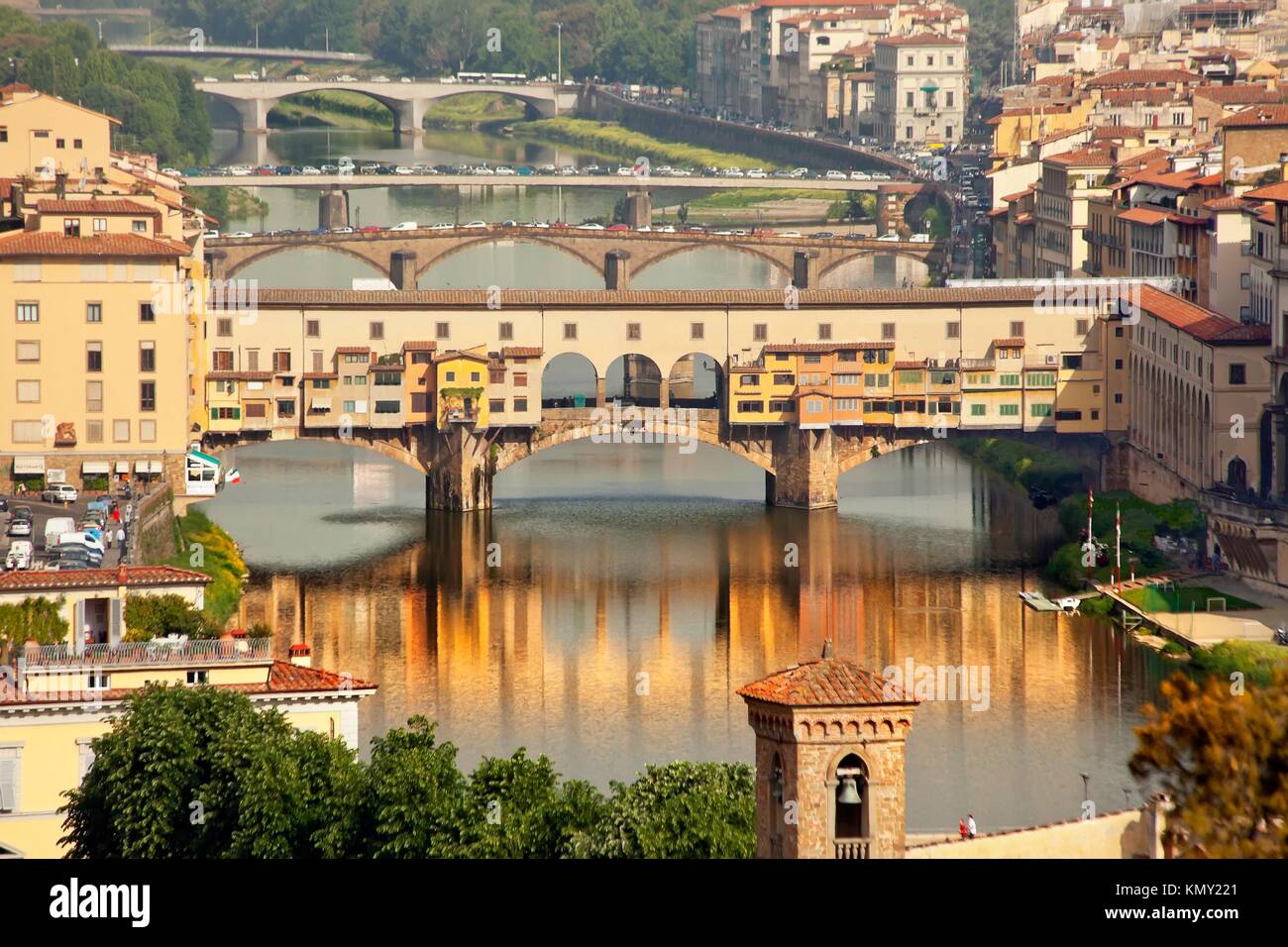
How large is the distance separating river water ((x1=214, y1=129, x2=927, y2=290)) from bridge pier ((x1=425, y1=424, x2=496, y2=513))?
2653 cm

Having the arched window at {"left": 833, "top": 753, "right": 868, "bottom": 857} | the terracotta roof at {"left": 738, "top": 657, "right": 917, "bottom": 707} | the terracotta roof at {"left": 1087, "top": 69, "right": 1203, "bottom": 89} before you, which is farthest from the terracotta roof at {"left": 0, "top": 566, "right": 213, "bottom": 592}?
the terracotta roof at {"left": 1087, "top": 69, "right": 1203, "bottom": 89}

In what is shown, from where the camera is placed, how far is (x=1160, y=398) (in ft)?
194

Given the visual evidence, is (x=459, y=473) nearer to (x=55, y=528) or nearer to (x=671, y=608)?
(x=671, y=608)

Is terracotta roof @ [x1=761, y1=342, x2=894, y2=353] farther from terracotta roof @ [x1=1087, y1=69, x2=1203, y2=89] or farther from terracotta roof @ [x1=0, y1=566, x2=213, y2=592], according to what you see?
terracotta roof @ [x1=1087, y1=69, x2=1203, y2=89]

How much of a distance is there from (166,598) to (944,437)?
28579 mm

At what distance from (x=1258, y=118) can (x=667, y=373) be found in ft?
47.0

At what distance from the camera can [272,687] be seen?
1233 inches

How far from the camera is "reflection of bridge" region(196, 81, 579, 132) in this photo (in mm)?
130000

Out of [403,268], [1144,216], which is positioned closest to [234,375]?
[1144,216]

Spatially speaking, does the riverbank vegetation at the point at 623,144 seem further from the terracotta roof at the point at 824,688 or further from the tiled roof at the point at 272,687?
the terracotta roof at the point at 824,688

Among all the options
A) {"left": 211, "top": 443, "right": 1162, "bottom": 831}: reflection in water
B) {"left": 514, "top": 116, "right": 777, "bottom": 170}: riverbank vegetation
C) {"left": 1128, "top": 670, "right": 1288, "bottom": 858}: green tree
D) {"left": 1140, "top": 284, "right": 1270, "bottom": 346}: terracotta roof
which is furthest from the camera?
{"left": 514, "top": 116, "right": 777, "bottom": 170}: riverbank vegetation

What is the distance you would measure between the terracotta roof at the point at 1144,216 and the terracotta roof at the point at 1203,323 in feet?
17.0
